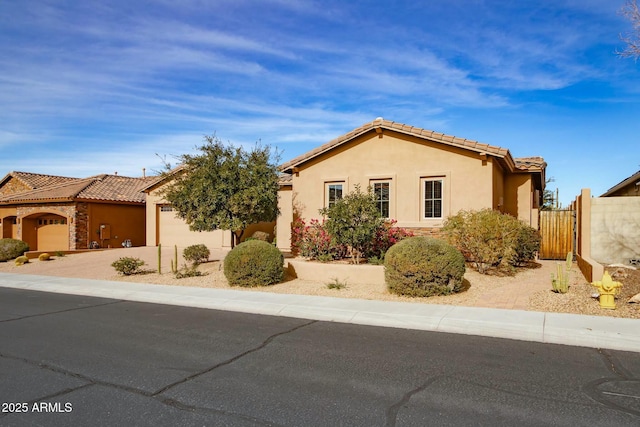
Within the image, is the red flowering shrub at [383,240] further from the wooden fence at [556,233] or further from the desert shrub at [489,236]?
the wooden fence at [556,233]

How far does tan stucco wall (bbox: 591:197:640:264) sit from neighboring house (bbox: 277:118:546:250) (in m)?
3.15

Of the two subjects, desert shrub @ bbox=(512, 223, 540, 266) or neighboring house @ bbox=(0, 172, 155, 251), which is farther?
neighboring house @ bbox=(0, 172, 155, 251)

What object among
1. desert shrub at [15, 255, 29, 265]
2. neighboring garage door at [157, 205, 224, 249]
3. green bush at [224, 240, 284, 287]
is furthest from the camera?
neighboring garage door at [157, 205, 224, 249]

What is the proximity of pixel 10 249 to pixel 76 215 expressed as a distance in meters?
4.49

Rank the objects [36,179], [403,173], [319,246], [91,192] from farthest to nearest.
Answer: [36,179], [91,192], [403,173], [319,246]

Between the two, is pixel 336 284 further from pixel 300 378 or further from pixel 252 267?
pixel 300 378

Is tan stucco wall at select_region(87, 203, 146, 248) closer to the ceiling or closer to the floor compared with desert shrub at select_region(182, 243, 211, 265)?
closer to the ceiling

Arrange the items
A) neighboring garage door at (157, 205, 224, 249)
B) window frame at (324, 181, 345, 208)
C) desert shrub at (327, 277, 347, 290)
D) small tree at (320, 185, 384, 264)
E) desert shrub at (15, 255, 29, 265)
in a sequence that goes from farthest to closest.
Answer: neighboring garage door at (157, 205, 224, 249)
desert shrub at (15, 255, 29, 265)
window frame at (324, 181, 345, 208)
small tree at (320, 185, 384, 264)
desert shrub at (327, 277, 347, 290)

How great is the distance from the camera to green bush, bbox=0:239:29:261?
71.7ft

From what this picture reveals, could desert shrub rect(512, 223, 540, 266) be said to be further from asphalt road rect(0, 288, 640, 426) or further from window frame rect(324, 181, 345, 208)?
asphalt road rect(0, 288, 640, 426)

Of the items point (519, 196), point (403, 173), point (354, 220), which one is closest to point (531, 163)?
point (519, 196)

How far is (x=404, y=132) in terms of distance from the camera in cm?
1623

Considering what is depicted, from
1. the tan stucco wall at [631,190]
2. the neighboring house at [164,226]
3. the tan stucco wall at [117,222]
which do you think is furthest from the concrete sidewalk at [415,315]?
the tan stucco wall at [117,222]

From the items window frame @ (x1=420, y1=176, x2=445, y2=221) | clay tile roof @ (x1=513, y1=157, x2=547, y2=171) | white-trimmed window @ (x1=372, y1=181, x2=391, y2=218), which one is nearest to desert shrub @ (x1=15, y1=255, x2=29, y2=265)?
white-trimmed window @ (x1=372, y1=181, x2=391, y2=218)
